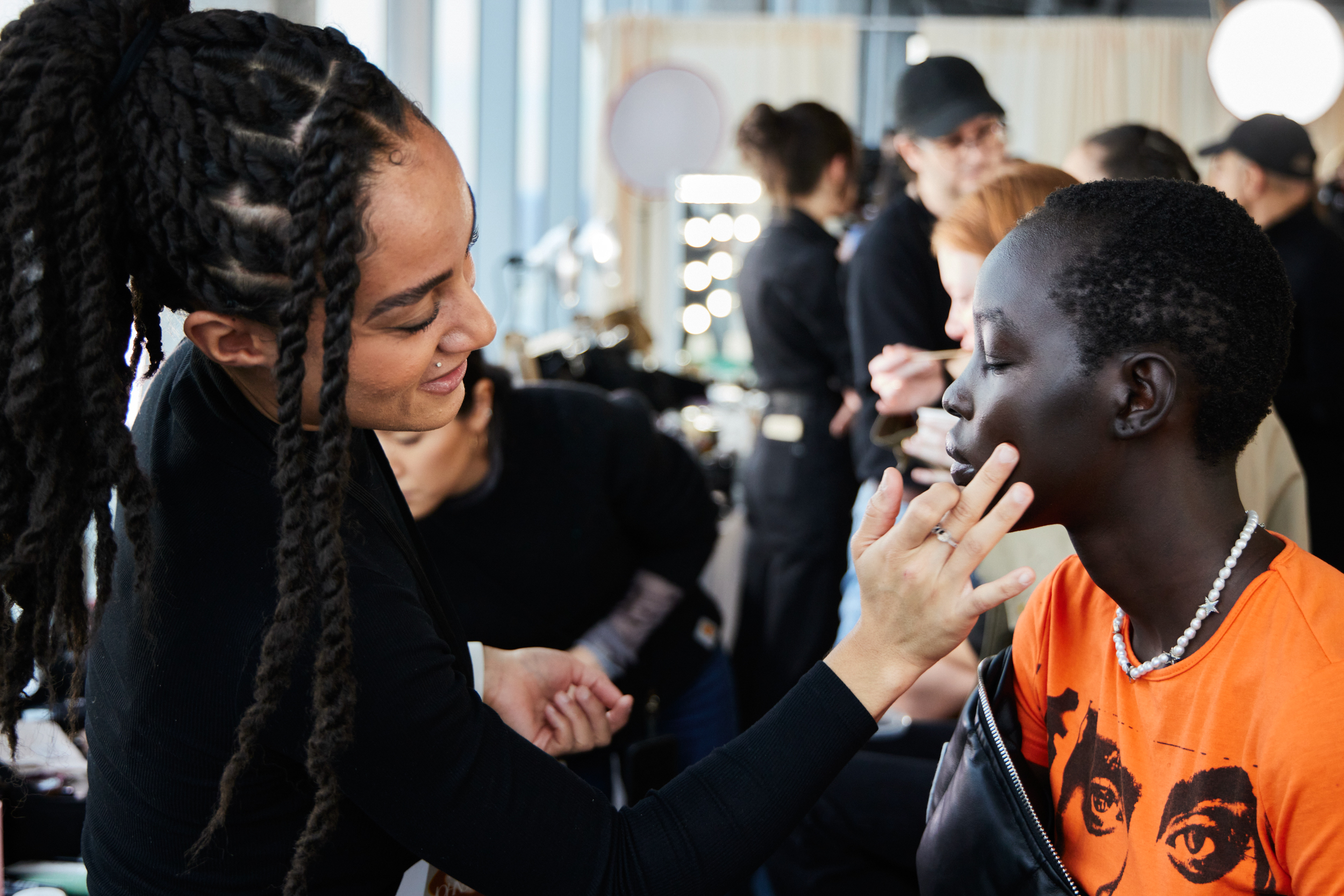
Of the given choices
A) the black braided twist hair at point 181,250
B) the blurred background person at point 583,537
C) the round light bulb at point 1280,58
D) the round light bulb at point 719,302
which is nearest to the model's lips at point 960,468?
the black braided twist hair at point 181,250

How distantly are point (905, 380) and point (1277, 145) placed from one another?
1.71 meters

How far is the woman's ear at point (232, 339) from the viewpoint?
794 millimetres

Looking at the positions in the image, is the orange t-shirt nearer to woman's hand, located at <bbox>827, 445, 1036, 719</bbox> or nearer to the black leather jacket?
the black leather jacket

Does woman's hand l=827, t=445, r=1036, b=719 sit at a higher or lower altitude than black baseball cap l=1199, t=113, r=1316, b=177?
lower

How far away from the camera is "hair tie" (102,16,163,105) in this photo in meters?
0.75

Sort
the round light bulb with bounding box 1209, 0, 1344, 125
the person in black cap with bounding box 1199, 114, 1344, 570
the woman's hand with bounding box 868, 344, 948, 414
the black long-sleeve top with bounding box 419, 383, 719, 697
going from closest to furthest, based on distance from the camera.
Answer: the woman's hand with bounding box 868, 344, 948, 414 → the black long-sleeve top with bounding box 419, 383, 719, 697 → the person in black cap with bounding box 1199, 114, 1344, 570 → the round light bulb with bounding box 1209, 0, 1344, 125

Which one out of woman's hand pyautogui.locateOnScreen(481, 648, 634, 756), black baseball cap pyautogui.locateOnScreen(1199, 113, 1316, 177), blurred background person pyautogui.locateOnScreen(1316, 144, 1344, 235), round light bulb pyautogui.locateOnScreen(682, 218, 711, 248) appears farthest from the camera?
round light bulb pyautogui.locateOnScreen(682, 218, 711, 248)

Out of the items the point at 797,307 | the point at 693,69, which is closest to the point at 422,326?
the point at 797,307

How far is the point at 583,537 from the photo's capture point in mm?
1803

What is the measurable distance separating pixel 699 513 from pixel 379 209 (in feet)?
4.05

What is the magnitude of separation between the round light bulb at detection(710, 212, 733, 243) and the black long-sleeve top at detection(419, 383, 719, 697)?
4.45 metres

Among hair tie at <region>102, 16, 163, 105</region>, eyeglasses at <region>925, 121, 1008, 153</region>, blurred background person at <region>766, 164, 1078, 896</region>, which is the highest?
eyeglasses at <region>925, 121, 1008, 153</region>

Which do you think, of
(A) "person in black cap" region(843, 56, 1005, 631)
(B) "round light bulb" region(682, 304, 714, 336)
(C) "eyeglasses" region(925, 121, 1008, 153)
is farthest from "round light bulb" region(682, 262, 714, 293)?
(C) "eyeglasses" region(925, 121, 1008, 153)

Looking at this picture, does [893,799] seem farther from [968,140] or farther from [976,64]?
[976,64]
